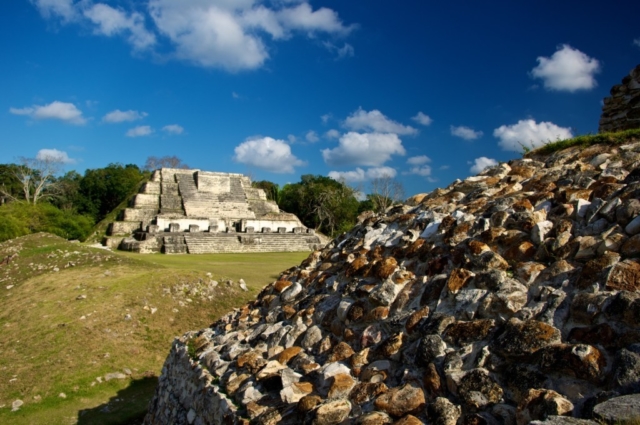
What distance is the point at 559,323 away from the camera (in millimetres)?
2031

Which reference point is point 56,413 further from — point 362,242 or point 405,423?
point 405,423

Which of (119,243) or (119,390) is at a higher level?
(119,243)

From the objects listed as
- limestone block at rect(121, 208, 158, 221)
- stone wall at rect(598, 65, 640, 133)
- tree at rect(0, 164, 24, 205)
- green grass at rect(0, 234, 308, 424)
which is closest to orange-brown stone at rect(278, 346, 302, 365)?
green grass at rect(0, 234, 308, 424)

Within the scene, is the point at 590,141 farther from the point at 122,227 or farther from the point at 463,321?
the point at 122,227

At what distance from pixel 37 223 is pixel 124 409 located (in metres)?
20.2

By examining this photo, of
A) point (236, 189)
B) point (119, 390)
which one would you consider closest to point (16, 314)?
point (119, 390)

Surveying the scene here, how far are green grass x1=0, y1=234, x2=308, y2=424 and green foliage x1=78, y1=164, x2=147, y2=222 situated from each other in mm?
31607

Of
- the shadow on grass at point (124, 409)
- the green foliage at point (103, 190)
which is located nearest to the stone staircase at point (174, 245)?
the shadow on grass at point (124, 409)

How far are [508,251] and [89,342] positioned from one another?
23.1 ft

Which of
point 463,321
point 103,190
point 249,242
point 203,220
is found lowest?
point 249,242

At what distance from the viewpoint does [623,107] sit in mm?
5852

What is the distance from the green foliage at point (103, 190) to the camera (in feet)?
138

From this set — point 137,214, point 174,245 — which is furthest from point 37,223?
point 174,245

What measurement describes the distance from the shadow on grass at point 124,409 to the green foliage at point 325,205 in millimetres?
30381
